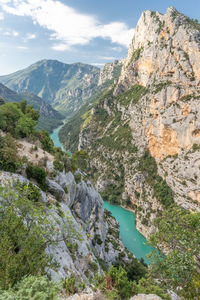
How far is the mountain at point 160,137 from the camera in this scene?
5441 centimetres

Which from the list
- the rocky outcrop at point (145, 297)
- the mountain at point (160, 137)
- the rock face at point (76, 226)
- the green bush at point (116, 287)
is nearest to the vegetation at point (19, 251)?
the rock face at point (76, 226)

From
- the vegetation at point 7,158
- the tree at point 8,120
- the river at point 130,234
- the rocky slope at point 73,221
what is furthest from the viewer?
the river at point 130,234

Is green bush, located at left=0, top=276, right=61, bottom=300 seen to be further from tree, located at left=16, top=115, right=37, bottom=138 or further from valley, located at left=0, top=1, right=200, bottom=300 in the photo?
tree, located at left=16, top=115, right=37, bottom=138

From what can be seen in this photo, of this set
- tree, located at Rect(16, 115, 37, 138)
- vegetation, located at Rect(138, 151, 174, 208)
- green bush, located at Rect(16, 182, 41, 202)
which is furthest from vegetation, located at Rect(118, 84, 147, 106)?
green bush, located at Rect(16, 182, 41, 202)

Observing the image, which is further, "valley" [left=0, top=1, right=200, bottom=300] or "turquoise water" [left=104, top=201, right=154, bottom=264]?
"turquoise water" [left=104, top=201, right=154, bottom=264]

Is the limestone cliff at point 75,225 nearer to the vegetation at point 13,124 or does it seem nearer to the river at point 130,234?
the vegetation at point 13,124

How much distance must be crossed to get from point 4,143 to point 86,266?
14.9 m

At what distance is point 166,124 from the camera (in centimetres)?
6141

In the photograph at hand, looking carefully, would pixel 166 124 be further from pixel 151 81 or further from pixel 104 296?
pixel 104 296

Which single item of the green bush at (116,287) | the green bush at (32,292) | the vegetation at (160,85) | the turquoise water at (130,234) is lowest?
the turquoise water at (130,234)

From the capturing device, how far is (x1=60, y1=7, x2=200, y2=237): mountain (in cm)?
5441

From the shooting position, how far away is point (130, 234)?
54.2 m

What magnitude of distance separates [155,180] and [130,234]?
23125 mm

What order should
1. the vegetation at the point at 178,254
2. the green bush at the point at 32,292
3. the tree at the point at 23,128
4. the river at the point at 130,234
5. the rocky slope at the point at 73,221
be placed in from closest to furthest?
the green bush at the point at 32,292, the vegetation at the point at 178,254, the rocky slope at the point at 73,221, the tree at the point at 23,128, the river at the point at 130,234
